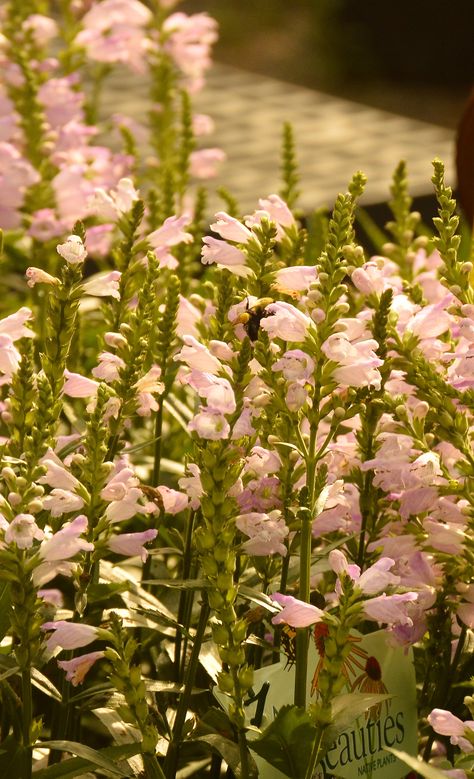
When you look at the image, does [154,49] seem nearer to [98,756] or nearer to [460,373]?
[460,373]

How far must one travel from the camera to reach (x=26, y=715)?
632 millimetres

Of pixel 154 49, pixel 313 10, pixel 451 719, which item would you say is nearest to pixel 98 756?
pixel 451 719

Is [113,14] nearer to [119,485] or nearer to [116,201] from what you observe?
[116,201]

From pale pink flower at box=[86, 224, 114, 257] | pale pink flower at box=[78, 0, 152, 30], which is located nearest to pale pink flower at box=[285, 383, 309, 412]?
pale pink flower at box=[86, 224, 114, 257]

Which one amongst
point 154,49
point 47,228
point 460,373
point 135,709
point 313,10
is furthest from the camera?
point 313,10

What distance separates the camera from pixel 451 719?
634 millimetres

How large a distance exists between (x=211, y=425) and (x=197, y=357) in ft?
0.22

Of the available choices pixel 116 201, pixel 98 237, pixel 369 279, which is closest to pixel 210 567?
pixel 369 279

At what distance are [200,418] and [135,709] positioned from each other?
0.13 metres

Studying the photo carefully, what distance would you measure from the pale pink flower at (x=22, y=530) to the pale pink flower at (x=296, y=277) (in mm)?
197

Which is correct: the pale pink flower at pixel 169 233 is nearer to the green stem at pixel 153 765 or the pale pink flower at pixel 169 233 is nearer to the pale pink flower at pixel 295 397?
the pale pink flower at pixel 295 397

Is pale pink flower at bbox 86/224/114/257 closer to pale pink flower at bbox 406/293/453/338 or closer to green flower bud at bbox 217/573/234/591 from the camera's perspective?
pale pink flower at bbox 406/293/453/338

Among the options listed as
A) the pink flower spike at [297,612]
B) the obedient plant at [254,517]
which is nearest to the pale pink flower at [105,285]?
the obedient plant at [254,517]

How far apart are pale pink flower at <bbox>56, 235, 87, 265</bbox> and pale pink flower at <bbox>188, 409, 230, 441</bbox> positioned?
0.34 feet
